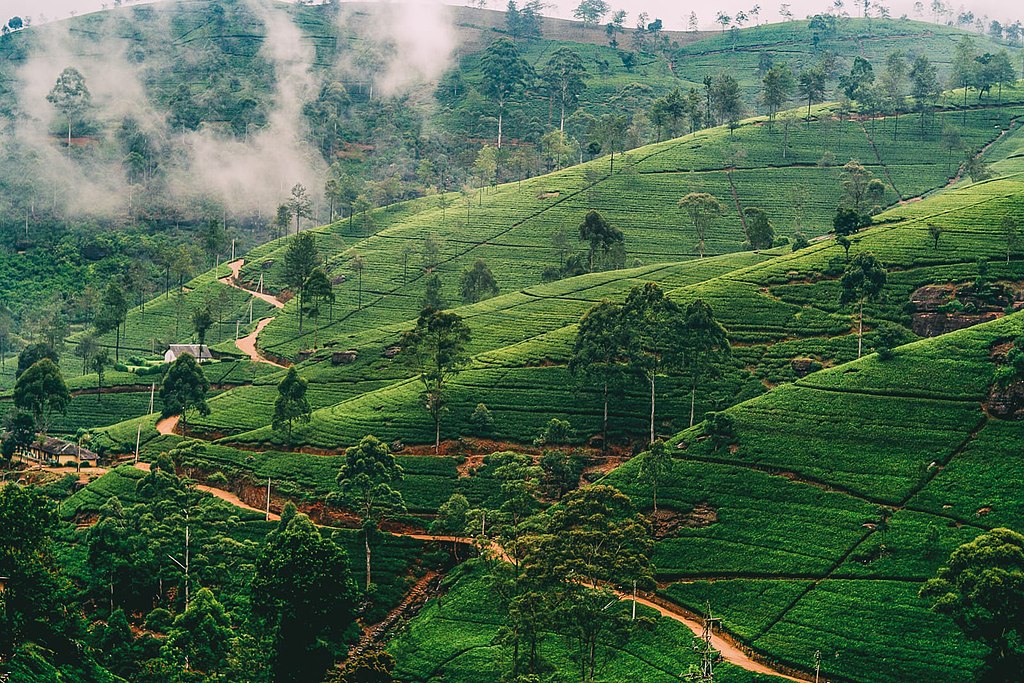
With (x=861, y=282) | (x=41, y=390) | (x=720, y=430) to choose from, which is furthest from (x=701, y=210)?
(x=41, y=390)

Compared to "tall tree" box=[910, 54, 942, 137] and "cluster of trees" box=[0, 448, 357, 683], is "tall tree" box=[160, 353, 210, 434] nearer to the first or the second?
"cluster of trees" box=[0, 448, 357, 683]

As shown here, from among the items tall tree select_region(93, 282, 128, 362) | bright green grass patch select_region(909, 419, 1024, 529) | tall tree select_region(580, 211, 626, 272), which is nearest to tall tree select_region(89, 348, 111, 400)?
tall tree select_region(93, 282, 128, 362)

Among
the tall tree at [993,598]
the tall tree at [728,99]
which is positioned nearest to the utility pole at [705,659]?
the tall tree at [993,598]

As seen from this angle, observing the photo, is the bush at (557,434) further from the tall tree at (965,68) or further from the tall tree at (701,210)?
the tall tree at (965,68)

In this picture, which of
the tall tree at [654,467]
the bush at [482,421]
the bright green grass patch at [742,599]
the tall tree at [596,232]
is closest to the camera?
the bright green grass patch at [742,599]

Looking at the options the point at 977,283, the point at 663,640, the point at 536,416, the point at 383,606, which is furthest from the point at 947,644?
the point at 977,283

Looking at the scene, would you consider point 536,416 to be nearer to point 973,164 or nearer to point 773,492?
point 773,492

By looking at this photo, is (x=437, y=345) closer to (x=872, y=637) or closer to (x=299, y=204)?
(x=872, y=637)
